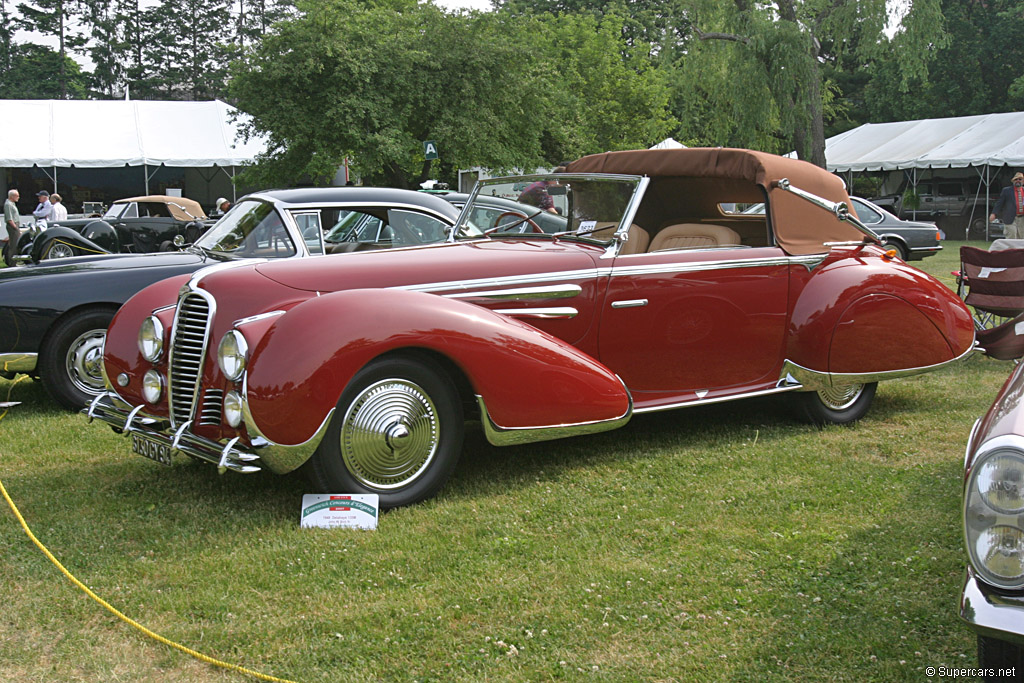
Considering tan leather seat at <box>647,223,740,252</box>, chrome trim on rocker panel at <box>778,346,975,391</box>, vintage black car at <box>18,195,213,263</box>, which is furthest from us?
vintage black car at <box>18,195,213,263</box>

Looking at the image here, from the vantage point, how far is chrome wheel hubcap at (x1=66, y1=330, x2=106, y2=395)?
23.9 feet

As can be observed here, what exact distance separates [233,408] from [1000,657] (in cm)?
326

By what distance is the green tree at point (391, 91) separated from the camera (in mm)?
22875

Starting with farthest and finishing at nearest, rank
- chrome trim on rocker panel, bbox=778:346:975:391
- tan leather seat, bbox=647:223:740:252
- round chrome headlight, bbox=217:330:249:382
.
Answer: tan leather seat, bbox=647:223:740:252, chrome trim on rocker panel, bbox=778:346:975:391, round chrome headlight, bbox=217:330:249:382

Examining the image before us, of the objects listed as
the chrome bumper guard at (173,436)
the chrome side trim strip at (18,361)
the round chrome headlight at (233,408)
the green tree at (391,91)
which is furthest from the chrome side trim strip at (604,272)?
the green tree at (391,91)

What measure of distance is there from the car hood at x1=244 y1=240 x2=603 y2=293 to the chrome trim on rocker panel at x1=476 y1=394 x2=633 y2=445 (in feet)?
2.66

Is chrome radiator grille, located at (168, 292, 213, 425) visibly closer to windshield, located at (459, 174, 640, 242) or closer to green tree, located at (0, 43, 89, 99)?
windshield, located at (459, 174, 640, 242)

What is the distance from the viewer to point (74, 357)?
23.9 feet

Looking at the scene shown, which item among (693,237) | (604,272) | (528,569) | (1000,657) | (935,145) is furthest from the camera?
(935,145)

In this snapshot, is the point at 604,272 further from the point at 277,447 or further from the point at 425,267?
the point at 277,447

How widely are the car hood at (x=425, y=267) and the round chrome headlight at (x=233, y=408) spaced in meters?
0.78

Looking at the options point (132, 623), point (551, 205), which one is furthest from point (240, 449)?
point (551, 205)

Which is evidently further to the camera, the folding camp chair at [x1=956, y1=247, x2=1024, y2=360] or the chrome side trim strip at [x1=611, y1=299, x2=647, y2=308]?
the folding camp chair at [x1=956, y1=247, x2=1024, y2=360]

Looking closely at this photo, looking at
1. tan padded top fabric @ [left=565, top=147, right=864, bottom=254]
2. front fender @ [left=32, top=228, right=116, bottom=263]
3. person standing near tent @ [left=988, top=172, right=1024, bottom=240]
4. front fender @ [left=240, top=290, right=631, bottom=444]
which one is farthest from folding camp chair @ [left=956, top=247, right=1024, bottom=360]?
front fender @ [left=32, top=228, right=116, bottom=263]
